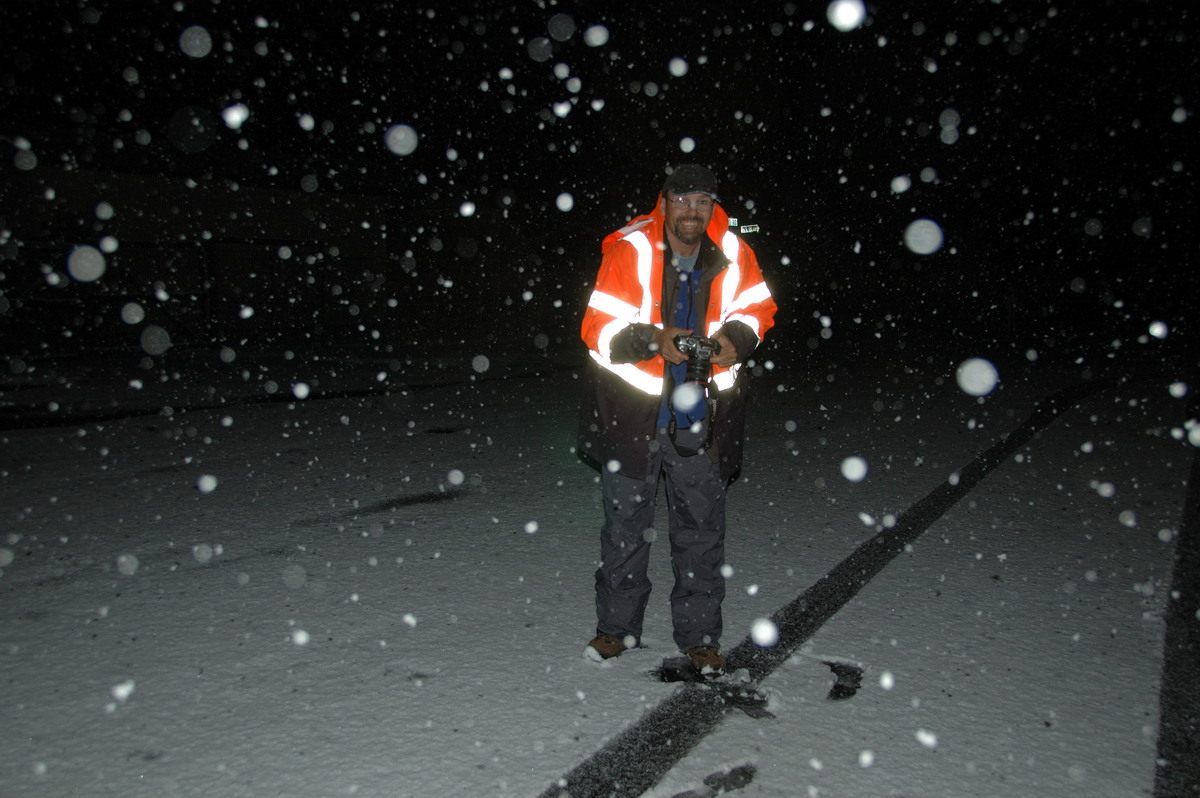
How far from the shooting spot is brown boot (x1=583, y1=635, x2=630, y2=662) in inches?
142

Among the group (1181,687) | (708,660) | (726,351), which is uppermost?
(726,351)

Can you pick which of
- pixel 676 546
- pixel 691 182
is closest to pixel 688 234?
pixel 691 182

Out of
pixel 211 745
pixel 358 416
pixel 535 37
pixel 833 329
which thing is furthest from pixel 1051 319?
pixel 211 745

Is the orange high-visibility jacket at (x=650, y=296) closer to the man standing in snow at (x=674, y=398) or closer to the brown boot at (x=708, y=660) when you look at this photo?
the man standing in snow at (x=674, y=398)

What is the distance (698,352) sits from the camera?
10.8ft

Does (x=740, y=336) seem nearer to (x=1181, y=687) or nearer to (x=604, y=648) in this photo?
(x=604, y=648)

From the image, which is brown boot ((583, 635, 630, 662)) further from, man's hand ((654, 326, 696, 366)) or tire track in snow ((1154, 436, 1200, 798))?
tire track in snow ((1154, 436, 1200, 798))

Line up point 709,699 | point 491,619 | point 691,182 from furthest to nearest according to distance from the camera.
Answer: point 491,619
point 691,182
point 709,699

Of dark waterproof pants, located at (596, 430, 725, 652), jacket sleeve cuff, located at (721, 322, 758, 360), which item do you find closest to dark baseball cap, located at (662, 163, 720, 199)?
jacket sleeve cuff, located at (721, 322, 758, 360)

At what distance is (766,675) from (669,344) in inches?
46.2

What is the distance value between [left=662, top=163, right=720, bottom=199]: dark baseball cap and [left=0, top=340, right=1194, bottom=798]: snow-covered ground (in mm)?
1630

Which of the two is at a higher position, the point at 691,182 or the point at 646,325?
the point at 691,182

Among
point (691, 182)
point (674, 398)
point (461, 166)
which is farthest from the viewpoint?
point (461, 166)

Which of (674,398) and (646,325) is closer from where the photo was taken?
(646,325)
